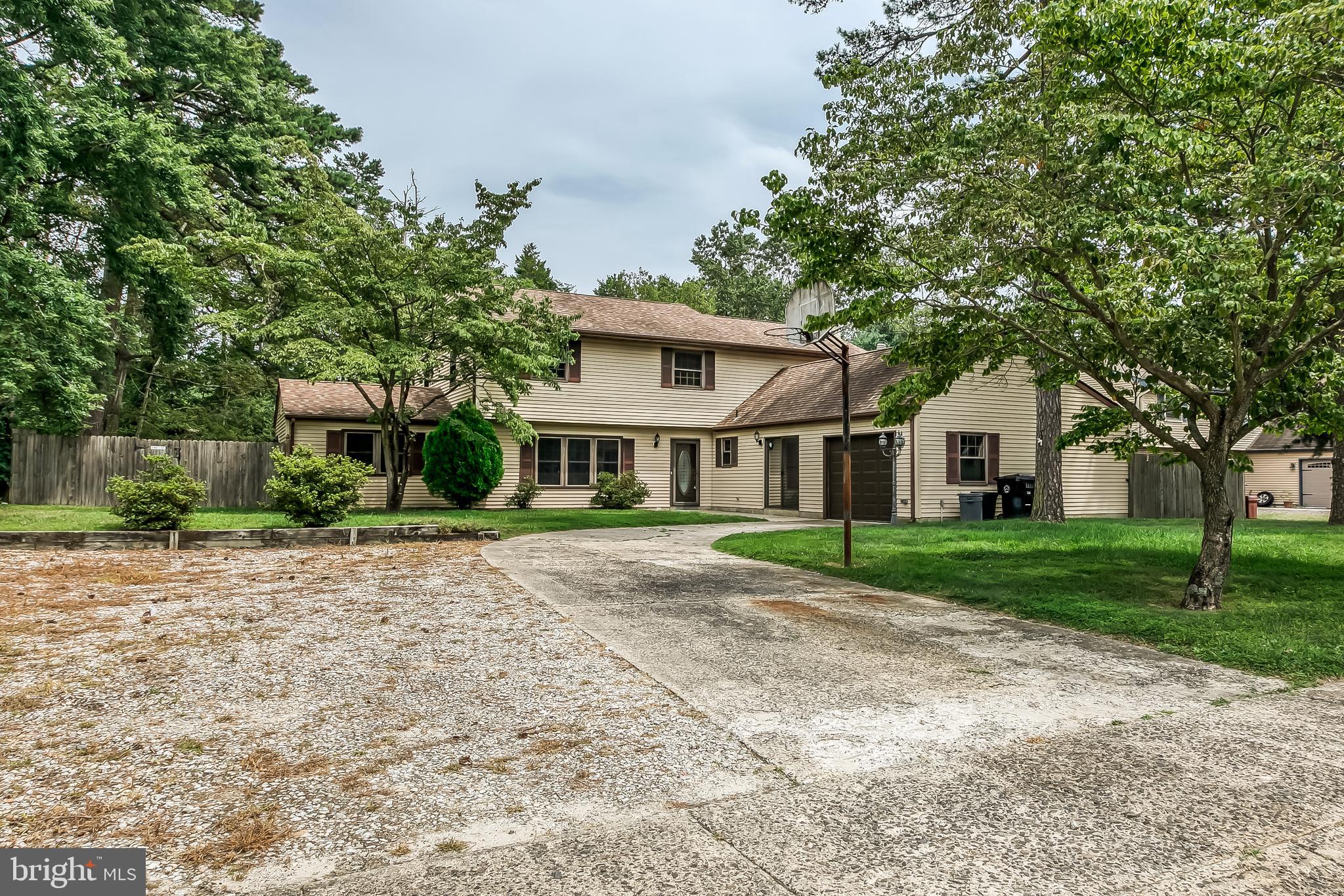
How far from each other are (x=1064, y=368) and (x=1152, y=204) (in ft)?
8.32

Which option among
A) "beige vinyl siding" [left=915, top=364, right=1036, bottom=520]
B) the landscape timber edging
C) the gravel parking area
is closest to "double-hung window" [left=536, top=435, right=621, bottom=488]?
"beige vinyl siding" [left=915, top=364, right=1036, bottom=520]

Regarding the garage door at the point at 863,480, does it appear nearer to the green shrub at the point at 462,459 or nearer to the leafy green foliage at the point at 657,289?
the green shrub at the point at 462,459

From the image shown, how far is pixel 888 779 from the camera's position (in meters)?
3.23

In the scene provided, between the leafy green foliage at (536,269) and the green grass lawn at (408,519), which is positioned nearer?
the green grass lawn at (408,519)

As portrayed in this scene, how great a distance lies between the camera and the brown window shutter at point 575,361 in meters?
21.7

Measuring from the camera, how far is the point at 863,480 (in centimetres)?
1878

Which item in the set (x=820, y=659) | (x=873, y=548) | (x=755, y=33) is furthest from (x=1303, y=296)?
(x=755, y=33)

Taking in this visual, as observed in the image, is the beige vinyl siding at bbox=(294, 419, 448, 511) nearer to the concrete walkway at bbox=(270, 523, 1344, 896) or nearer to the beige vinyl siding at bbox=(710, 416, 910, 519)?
the beige vinyl siding at bbox=(710, 416, 910, 519)

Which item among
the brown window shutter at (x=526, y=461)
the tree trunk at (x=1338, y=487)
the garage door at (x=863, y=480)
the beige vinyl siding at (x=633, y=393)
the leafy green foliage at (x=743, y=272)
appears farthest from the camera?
the leafy green foliage at (x=743, y=272)

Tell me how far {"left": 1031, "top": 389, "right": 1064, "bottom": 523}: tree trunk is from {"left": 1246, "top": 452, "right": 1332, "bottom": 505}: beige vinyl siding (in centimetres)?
1906

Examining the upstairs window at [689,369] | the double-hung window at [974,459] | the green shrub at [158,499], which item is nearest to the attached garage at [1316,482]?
the double-hung window at [974,459]

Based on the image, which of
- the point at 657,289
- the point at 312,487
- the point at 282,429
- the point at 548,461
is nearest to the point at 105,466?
the point at 282,429

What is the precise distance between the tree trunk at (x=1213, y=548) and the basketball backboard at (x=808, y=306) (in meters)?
4.17

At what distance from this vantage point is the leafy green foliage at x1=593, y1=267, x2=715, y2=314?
146 ft
